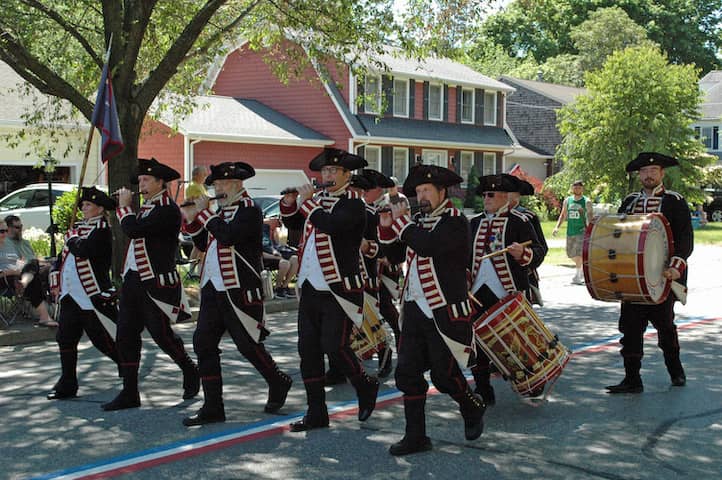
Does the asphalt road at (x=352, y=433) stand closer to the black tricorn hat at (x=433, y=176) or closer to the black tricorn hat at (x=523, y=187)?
the black tricorn hat at (x=523, y=187)

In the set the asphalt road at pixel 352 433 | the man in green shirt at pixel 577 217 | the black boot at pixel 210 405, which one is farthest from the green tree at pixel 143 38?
the black boot at pixel 210 405

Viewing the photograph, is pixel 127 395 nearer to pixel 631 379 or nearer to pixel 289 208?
pixel 289 208

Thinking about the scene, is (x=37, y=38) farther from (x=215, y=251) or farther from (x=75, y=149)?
(x=75, y=149)

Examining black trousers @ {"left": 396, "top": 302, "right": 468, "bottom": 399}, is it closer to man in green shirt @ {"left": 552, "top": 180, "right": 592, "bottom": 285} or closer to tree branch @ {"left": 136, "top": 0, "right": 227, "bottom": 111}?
tree branch @ {"left": 136, "top": 0, "right": 227, "bottom": 111}

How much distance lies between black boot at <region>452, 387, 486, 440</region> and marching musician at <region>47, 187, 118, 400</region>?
312 cm

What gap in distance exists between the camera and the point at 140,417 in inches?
292

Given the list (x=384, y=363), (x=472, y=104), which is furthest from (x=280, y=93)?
(x=384, y=363)

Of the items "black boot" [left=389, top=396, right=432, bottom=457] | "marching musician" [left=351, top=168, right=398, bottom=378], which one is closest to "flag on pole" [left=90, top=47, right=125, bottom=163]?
"marching musician" [left=351, top=168, right=398, bottom=378]

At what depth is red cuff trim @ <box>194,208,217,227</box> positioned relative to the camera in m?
7.17

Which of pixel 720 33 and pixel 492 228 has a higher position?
pixel 720 33

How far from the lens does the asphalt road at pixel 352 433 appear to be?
609cm

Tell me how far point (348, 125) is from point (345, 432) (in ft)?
92.9

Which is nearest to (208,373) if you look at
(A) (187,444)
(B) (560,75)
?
(A) (187,444)

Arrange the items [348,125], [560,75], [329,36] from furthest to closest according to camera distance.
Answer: [560,75] < [348,125] < [329,36]
